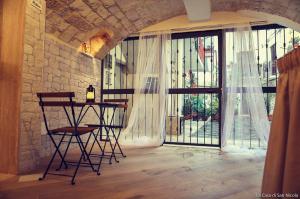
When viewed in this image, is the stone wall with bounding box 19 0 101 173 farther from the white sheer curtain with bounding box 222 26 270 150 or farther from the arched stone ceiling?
the white sheer curtain with bounding box 222 26 270 150

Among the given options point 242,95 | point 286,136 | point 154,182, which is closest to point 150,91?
point 242,95

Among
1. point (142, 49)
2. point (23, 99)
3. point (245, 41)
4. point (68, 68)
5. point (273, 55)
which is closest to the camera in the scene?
point (23, 99)

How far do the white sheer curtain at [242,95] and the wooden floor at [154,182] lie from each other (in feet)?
3.51

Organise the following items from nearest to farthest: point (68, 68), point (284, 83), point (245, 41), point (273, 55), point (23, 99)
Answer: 1. point (284, 83)
2. point (23, 99)
3. point (68, 68)
4. point (245, 41)
5. point (273, 55)

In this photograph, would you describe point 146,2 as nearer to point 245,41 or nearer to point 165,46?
point 165,46

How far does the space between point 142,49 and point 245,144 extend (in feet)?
9.21

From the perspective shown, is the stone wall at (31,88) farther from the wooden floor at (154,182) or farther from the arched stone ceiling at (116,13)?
the arched stone ceiling at (116,13)

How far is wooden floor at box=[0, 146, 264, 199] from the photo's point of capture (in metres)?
1.94

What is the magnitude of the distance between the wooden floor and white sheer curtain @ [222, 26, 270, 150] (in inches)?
42.1

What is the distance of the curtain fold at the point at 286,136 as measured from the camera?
2.94 feet

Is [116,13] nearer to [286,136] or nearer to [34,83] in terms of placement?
[34,83]

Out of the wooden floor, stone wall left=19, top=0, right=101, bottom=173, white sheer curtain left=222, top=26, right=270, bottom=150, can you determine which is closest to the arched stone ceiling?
stone wall left=19, top=0, right=101, bottom=173

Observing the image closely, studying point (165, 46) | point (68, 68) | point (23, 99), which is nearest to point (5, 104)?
point (23, 99)

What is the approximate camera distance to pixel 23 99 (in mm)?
2543
